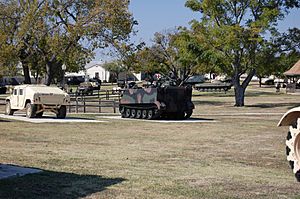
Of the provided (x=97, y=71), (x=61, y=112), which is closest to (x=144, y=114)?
(x=61, y=112)

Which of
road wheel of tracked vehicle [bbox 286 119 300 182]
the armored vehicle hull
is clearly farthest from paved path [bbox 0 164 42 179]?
the armored vehicle hull

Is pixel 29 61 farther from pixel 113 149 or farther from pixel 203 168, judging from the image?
pixel 203 168

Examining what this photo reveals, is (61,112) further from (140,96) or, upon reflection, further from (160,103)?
(160,103)

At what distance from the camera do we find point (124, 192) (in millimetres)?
7965

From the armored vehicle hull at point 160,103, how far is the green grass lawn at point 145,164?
29.4 ft

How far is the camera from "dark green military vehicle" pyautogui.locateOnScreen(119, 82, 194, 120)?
2772cm

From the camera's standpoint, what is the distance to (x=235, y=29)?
42.3 m

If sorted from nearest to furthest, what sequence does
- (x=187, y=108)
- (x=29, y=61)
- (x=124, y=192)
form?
(x=124, y=192), (x=187, y=108), (x=29, y=61)

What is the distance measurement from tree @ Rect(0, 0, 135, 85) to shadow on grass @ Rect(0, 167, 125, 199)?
120 ft

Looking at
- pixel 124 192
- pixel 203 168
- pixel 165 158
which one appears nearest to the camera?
pixel 124 192

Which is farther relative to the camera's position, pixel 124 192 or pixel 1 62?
pixel 1 62

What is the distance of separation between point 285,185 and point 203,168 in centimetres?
209

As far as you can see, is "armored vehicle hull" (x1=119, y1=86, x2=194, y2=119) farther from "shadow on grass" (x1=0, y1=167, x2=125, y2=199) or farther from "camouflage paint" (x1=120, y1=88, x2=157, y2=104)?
"shadow on grass" (x1=0, y1=167, x2=125, y2=199)

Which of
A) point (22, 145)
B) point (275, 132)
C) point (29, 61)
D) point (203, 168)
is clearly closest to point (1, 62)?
point (29, 61)
